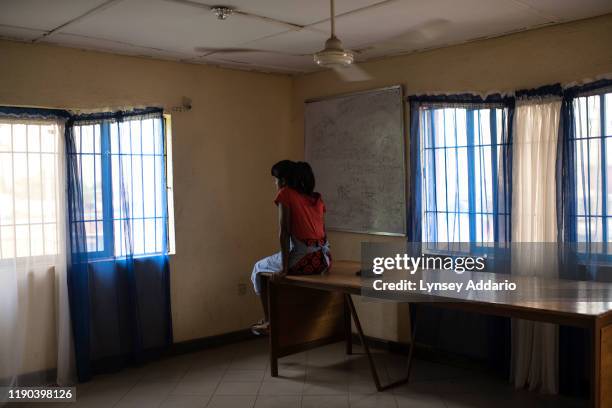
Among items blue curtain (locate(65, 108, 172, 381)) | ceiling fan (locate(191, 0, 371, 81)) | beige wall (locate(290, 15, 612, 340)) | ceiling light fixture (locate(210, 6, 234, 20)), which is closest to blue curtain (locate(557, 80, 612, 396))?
beige wall (locate(290, 15, 612, 340))

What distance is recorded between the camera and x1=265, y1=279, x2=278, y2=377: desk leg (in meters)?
4.26

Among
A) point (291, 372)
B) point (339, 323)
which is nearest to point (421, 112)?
point (339, 323)

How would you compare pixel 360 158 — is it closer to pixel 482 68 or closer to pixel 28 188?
pixel 482 68

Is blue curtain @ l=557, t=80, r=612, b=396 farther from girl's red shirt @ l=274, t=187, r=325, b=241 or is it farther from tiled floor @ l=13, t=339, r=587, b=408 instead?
girl's red shirt @ l=274, t=187, r=325, b=241

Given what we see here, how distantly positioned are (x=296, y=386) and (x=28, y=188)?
7.86 ft

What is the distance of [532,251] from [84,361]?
3.36 metres

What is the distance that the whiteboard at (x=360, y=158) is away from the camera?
4676 mm

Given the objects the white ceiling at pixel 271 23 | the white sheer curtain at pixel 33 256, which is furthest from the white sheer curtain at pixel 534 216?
the white sheer curtain at pixel 33 256

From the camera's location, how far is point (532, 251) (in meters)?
3.86

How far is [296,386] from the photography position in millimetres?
4047

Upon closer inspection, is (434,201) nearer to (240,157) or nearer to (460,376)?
(460,376)

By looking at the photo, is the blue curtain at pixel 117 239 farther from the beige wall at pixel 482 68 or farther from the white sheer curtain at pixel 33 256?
the beige wall at pixel 482 68

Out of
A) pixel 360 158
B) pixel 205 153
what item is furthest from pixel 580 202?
pixel 205 153

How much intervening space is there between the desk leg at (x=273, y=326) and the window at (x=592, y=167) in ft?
7.06
